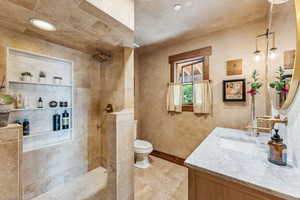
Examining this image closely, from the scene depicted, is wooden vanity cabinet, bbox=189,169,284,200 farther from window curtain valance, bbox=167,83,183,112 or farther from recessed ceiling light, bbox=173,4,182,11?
recessed ceiling light, bbox=173,4,182,11

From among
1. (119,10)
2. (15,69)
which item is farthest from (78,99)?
(119,10)

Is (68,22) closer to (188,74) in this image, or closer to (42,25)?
(42,25)

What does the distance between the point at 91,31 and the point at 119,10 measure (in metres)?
0.41

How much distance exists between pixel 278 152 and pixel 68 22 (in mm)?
2029

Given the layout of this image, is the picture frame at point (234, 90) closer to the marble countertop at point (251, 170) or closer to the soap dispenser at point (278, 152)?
the marble countertop at point (251, 170)

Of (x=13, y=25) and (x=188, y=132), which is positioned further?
(x=188, y=132)

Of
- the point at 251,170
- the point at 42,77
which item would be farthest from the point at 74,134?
the point at 251,170

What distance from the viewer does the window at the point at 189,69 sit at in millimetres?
2236

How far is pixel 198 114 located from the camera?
228 centimetres

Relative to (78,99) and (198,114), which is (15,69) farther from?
(198,114)

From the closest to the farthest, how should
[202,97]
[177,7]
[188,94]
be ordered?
1. [177,7]
2. [202,97]
3. [188,94]

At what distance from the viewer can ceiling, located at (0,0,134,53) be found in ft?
3.12

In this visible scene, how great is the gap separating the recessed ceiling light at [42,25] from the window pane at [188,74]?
2.28 metres

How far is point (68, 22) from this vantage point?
3.82ft
